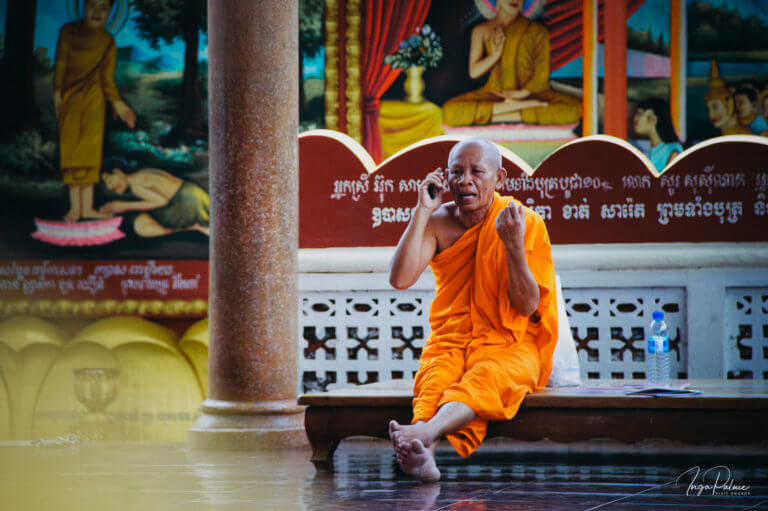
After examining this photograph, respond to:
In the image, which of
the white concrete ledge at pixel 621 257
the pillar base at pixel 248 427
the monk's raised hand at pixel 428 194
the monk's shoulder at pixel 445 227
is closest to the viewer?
the monk's raised hand at pixel 428 194

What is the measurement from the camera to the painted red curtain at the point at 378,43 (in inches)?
301

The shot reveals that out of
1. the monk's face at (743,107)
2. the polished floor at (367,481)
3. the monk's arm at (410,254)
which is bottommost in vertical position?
the polished floor at (367,481)

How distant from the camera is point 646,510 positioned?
3170mm

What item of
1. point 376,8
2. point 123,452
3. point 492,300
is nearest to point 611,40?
point 376,8

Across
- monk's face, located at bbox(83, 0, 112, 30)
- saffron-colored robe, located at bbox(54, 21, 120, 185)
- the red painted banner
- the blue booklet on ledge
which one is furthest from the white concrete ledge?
monk's face, located at bbox(83, 0, 112, 30)

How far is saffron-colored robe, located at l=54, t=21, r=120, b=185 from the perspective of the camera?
761 cm

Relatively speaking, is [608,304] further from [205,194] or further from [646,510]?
[205,194]

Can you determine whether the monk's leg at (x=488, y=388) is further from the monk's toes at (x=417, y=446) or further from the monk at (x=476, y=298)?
the monk's toes at (x=417, y=446)

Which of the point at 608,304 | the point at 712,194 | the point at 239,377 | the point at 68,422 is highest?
the point at 712,194

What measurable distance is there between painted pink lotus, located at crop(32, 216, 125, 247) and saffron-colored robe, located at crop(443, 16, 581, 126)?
266 centimetres

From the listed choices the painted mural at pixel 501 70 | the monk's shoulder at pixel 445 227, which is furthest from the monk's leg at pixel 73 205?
the monk's shoulder at pixel 445 227

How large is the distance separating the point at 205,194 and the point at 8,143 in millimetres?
1594

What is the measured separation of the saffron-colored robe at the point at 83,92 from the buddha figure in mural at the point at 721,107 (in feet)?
14.7

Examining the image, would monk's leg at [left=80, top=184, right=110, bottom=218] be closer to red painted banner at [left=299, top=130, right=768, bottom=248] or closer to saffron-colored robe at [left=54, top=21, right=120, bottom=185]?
saffron-colored robe at [left=54, top=21, right=120, bottom=185]
